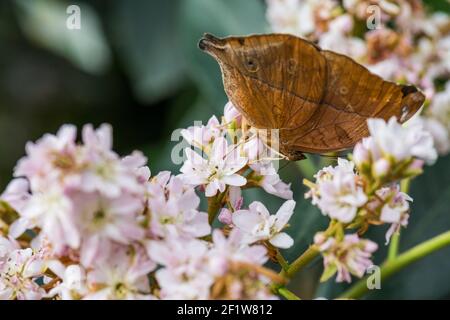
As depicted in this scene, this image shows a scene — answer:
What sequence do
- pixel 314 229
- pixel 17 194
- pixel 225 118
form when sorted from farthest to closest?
pixel 314 229 < pixel 225 118 < pixel 17 194

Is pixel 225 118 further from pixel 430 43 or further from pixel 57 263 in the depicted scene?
pixel 430 43

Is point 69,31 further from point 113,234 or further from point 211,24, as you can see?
point 113,234

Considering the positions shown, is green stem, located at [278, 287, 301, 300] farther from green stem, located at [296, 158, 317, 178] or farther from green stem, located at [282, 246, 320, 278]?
green stem, located at [296, 158, 317, 178]

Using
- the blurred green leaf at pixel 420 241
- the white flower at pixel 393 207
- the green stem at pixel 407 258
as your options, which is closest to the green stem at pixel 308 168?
the blurred green leaf at pixel 420 241

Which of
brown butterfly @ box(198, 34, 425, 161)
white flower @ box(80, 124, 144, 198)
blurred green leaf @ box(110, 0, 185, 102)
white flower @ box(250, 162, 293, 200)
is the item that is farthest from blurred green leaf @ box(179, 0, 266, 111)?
white flower @ box(80, 124, 144, 198)

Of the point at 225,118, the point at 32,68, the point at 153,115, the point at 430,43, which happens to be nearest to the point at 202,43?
the point at 225,118

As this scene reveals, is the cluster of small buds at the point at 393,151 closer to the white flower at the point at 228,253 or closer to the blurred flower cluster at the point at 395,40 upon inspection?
the white flower at the point at 228,253
